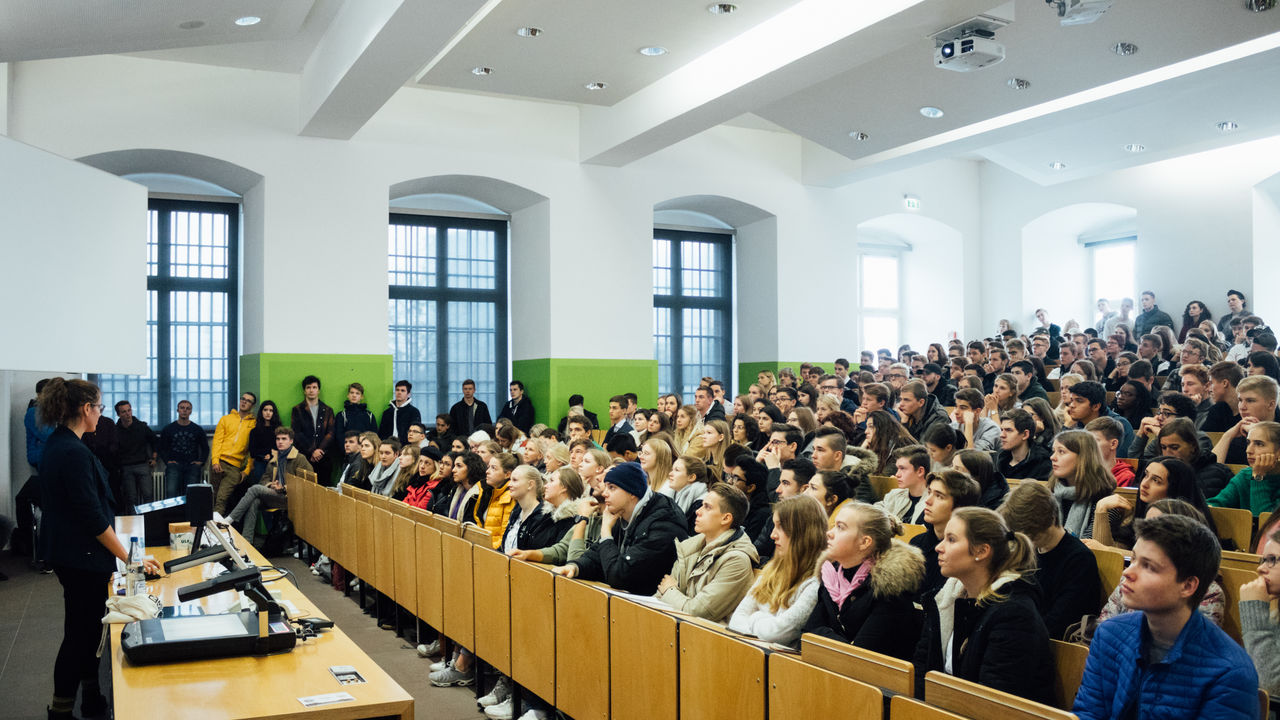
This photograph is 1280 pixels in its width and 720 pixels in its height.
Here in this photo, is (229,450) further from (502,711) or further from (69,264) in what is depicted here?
(502,711)

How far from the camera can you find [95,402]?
3.94 metres

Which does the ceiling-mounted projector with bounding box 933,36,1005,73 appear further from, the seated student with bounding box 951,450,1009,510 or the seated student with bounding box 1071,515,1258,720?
the seated student with bounding box 1071,515,1258,720

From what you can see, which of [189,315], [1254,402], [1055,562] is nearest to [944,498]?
[1055,562]

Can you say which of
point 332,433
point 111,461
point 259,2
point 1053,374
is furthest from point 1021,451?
point 111,461

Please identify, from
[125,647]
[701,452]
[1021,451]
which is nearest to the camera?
[125,647]

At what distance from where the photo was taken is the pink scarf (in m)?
3.10

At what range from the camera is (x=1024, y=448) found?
5.21 metres

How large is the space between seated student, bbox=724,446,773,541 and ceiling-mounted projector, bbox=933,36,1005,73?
11.1 feet

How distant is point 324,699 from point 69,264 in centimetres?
483

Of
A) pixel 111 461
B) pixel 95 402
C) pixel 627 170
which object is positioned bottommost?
pixel 111 461

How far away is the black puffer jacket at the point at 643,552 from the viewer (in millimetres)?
4168

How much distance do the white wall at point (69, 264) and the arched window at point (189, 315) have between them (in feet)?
13.6

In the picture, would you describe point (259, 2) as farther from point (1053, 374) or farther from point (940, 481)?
point (1053, 374)

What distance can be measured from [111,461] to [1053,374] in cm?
884
